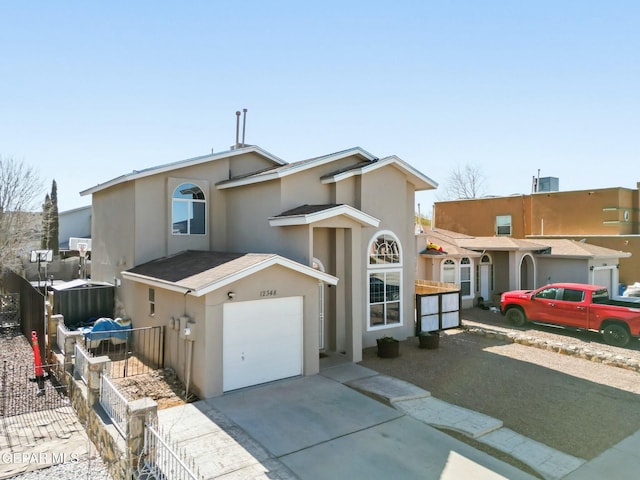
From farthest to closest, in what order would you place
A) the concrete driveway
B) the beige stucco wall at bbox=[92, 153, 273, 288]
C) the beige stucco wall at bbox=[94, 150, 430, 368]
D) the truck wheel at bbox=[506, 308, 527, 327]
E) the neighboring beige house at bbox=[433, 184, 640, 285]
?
the neighboring beige house at bbox=[433, 184, 640, 285], the truck wheel at bbox=[506, 308, 527, 327], the beige stucco wall at bbox=[92, 153, 273, 288], the beige stucco wall at bbox=[94, 150, 430, 368], the concrete driveway

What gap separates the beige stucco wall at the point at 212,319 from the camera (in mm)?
8961

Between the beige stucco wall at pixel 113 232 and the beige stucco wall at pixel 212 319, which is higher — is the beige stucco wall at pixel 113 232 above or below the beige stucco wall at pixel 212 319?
above

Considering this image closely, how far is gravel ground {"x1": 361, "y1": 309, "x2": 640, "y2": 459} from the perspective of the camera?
8125 millimetres

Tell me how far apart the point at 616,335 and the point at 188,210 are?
1531 cm

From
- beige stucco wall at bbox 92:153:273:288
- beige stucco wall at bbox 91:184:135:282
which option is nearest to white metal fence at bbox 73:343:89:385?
beige stucco wall at bbox 92:153:273:288

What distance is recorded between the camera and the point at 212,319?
9.00 meters

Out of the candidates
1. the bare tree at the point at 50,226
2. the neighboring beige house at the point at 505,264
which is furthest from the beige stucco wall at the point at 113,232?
the bare tree at the point at 50,226

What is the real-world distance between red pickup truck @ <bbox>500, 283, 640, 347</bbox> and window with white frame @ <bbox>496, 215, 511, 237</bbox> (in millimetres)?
13576

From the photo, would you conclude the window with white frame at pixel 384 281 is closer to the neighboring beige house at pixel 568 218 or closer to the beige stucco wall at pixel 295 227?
the beige stucco wall at pixel 295 227

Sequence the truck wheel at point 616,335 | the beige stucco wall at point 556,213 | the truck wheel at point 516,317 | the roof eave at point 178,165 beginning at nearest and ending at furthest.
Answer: the roof eave at point 178,165
the truck wheel at point 616,335
the truck wheel at point 516,317
the beige stucco wall at point 556,213

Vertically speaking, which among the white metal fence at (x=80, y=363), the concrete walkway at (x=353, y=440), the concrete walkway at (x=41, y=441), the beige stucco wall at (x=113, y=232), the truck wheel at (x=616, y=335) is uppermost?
the beige stucco wall at (x=113, y=232)

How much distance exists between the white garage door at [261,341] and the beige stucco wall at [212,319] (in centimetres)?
16

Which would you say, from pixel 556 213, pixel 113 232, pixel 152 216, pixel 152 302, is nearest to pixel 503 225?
pixel 556 213

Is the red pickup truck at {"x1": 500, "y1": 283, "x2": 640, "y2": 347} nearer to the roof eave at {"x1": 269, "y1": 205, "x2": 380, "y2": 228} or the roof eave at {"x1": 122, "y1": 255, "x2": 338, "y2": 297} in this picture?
the roof eave at {"x1": 269, "y1": 205, "x2": 380, "y2": 228}
